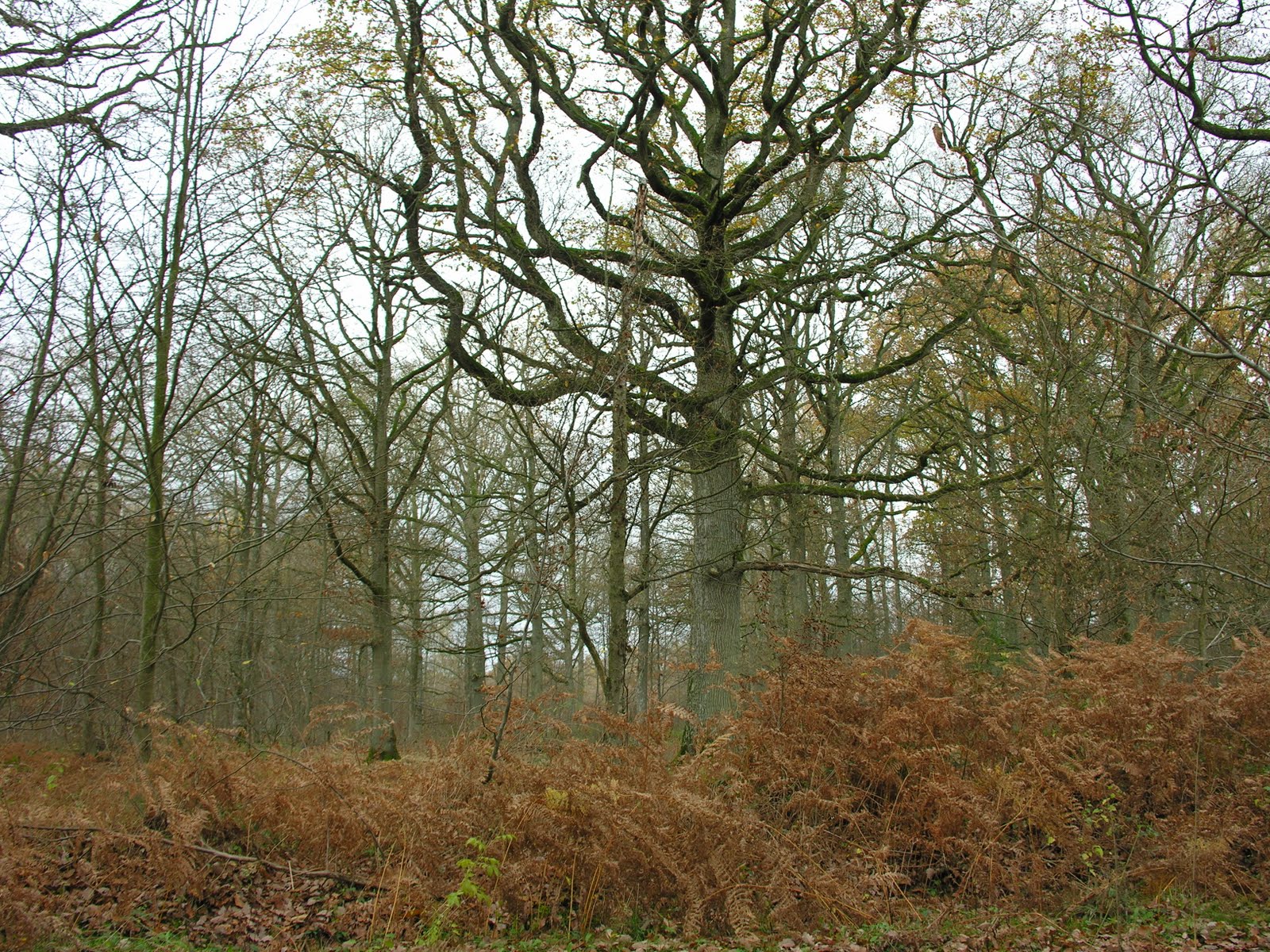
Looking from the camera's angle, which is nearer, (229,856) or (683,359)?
(229,856)

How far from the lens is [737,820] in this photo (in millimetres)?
4879

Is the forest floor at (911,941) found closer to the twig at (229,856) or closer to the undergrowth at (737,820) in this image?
the undergrowth at (737,820)

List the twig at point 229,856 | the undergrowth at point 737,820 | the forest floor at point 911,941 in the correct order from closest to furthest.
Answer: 1. the forest floor at point 911,941
2. the undergrowth at point 737,820
3. the twig at point 229,856

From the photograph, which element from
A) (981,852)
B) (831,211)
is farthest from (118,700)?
(831,211)

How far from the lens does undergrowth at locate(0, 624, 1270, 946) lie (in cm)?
464

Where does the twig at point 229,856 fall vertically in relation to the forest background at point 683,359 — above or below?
below

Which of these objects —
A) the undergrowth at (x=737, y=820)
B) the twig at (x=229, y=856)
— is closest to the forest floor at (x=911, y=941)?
the undergrowth at (x=737, y=820)

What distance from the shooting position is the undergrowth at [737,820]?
15.2 ft

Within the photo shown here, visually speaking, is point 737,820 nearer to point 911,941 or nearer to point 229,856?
point 911,941

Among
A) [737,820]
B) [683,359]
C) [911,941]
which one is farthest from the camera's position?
[683,359]

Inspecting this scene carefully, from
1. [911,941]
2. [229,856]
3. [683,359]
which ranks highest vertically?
[683,359]

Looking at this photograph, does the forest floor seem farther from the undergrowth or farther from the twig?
the twig

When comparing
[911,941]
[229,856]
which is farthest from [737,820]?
[229,856]

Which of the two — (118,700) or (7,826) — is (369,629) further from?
(7,826)
